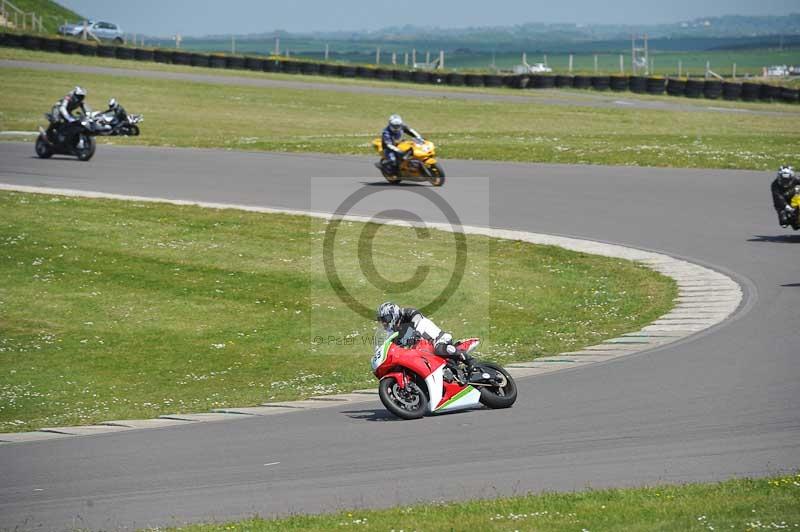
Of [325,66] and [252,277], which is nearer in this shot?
[252,277]

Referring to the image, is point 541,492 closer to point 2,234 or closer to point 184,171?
point 2,234

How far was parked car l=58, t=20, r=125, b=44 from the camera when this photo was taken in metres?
87.5

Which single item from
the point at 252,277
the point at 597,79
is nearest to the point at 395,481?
the point at 252,277

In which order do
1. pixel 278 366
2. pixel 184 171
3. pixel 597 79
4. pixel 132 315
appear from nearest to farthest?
pixel 278 366 < pixel 132 315 < pixel 184 171 < pixel 597 79

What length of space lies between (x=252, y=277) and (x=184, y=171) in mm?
13047

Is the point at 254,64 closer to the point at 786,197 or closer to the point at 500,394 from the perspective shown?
the point at 786,197

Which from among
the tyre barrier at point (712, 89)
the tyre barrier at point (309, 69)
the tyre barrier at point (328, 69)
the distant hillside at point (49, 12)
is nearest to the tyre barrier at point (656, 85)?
the tyre barrier at point (712, 89)

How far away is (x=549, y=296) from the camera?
18812 millimetres

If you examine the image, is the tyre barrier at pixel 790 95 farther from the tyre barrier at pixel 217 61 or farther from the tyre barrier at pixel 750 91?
the tyre barrier at pixel 217 61

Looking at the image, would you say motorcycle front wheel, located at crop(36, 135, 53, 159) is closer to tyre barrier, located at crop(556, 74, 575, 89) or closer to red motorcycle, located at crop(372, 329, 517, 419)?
red motorcycle, located at crop(372, 329, 517, 419)

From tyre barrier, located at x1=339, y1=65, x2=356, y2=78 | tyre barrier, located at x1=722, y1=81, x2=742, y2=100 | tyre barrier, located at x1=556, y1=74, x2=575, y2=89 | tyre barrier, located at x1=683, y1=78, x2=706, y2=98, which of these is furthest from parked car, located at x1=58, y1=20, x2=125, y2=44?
tyre barrier, located at x1=722, y1=81, x2=742, y2=100

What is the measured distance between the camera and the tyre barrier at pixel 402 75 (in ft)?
227

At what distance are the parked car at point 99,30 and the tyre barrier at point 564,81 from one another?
37477 mm

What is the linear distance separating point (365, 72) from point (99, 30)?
90.5 ft
